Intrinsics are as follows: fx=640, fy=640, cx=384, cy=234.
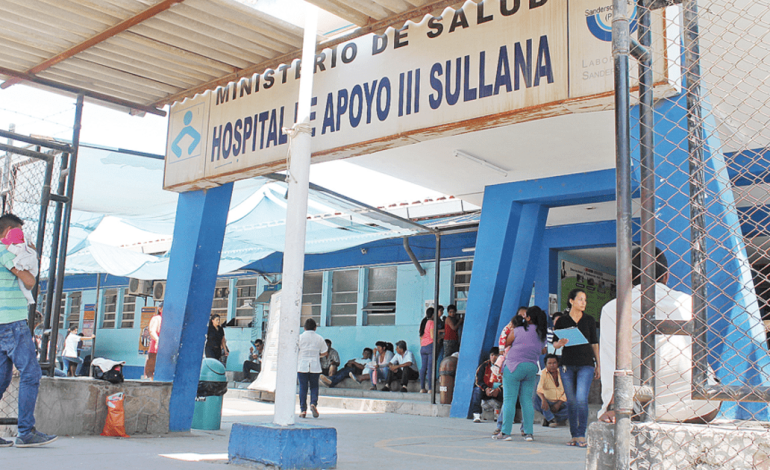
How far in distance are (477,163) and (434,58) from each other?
16.3 feet

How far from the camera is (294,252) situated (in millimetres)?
4934

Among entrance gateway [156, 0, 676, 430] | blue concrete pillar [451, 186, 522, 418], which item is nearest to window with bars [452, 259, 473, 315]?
blue concrete pillar [451, 186, 522, 418]

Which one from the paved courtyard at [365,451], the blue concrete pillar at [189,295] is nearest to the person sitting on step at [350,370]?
the paved courtyard at [365,451]

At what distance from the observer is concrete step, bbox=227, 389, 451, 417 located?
11.2m

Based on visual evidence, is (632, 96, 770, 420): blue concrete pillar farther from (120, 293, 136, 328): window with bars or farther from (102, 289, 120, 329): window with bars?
(102, 289, 120, 329): window with bars

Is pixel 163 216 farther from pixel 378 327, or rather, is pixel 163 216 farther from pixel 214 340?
pixel 378 327

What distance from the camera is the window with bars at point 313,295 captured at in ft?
56.1

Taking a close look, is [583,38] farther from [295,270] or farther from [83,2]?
[83,2]

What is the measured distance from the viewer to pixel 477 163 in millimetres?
9922

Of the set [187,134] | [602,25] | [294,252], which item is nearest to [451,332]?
[187,134]

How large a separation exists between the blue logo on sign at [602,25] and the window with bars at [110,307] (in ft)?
68.0

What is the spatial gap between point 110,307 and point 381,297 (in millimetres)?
11394

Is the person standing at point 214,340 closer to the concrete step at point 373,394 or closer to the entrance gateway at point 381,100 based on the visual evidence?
the concrete step at point 373,394

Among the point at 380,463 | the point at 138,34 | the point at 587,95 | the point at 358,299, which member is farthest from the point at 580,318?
the point at 358,299
